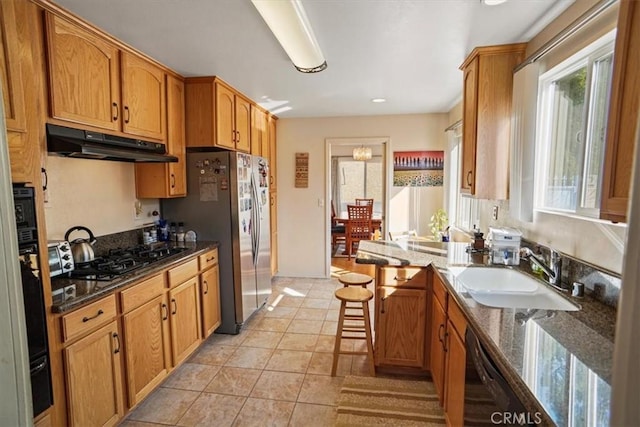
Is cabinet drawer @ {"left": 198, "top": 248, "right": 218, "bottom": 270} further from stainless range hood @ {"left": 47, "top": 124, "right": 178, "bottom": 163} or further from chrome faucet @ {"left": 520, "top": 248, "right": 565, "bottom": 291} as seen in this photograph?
chrome faucet @ {"left": 520, "top": 248, "right": 565, "bottom": 291}

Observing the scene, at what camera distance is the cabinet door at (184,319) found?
7.69ft

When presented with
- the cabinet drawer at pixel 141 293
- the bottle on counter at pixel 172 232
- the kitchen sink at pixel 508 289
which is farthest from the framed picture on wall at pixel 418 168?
the cabinet drawer at pixel 141 293

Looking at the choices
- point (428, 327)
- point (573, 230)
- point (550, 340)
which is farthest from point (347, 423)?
point (573, 230)

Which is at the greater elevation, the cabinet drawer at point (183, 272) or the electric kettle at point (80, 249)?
the electric kettle at point (80, 249)

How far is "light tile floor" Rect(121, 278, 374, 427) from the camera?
6.64 feet

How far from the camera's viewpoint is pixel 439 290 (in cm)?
199

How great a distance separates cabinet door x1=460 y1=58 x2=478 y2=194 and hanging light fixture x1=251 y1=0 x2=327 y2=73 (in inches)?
41.7

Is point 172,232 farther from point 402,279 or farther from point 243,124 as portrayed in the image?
point 402,279

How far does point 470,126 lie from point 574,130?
0.71 metres

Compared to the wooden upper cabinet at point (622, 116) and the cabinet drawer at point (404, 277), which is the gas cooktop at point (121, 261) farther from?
the wooden upper cabinet at point (622, 116)

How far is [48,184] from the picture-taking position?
6.55ft

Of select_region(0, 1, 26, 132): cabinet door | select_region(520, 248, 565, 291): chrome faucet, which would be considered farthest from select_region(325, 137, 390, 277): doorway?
select_region(0, 1, 26, 132): cabinet door

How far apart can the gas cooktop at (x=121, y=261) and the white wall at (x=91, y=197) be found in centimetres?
23

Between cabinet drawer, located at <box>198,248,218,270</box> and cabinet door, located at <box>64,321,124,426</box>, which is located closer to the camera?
cabinet door, located at <box>64,321,124,426</box>
